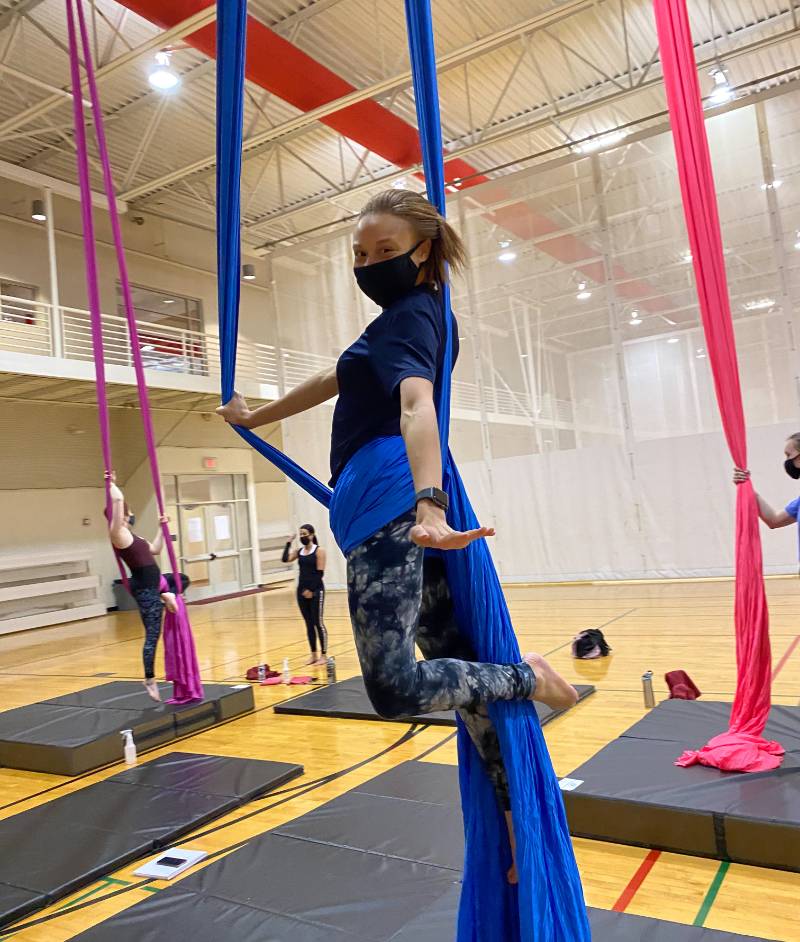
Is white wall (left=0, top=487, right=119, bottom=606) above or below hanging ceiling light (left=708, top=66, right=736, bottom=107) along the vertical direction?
below

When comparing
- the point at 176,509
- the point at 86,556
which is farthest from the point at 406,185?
the point at 86,556

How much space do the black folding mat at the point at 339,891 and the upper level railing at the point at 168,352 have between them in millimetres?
7888

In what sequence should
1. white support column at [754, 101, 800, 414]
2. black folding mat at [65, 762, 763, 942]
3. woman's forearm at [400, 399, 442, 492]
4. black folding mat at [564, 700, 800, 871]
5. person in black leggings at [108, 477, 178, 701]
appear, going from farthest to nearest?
white support column at [754, 101, 800, 414], person in black leggings at [108, 477, 178, 701], black folding mat at [564, 700, 800, 871], black folding mat at [65, 762, 763, 942], woman's forearm at [400, 399, 442, 492]

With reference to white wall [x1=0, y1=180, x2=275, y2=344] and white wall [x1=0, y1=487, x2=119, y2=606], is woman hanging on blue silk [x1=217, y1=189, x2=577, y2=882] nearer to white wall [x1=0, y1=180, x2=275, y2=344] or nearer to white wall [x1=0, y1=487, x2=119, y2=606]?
white wall [x1=0, y1=180, x2=275, y2=344]

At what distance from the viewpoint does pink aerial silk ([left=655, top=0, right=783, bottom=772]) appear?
300cm

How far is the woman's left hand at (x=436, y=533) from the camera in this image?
1167mm

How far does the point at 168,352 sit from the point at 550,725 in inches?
387

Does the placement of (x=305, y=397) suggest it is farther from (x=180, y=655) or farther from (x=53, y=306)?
(x=53, y=306)

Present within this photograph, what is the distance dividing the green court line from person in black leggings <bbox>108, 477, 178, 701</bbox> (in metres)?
3.71

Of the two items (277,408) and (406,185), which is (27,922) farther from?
(406,185)

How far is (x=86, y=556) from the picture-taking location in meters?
12.3

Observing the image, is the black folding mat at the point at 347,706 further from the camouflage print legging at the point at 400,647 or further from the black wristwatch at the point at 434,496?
the black wristwatch at the point at 434,496

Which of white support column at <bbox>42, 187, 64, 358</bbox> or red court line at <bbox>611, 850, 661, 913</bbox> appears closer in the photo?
red court line at <bbox>611, 850, 661, 913</bbox>

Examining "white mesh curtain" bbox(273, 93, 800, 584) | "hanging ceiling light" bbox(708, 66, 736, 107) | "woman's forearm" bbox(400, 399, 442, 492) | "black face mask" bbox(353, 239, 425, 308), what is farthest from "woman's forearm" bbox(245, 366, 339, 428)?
"hanging ceiling light" bbox(708, 66, 736, 107)
